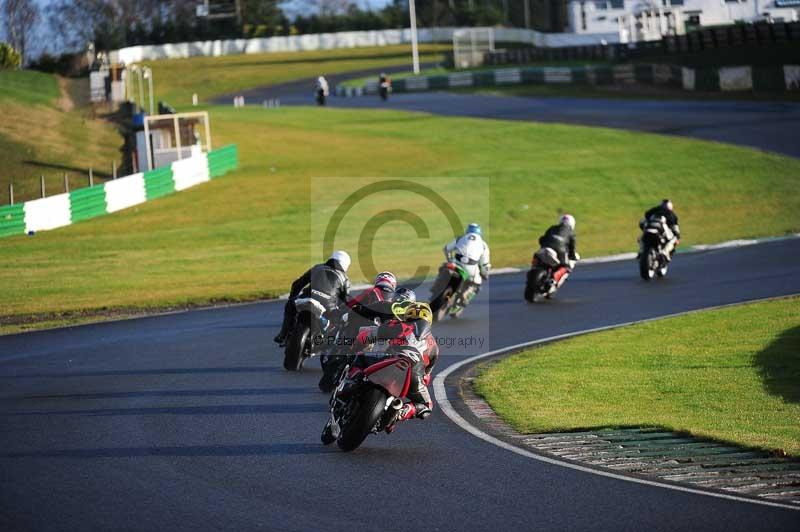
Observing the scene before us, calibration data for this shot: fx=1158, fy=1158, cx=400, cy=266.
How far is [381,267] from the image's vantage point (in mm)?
27391

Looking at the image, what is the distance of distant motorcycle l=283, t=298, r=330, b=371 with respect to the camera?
14.4m

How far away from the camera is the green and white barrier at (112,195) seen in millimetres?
31422

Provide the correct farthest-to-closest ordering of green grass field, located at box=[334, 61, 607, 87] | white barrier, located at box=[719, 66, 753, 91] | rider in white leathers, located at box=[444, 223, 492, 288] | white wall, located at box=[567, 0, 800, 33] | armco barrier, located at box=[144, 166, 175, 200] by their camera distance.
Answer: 1. green grass field, located at box=[334, 61, 607, 87]
2. white wall, located at box=[567, 0, 800, 33]
3. white barrier, located at box=[719, 66, 753, 91]
4. armco barrier, located at box=[144, 166, 175, 200]
5. rider in white leathers, located at box=[444, 223, 492, 288]

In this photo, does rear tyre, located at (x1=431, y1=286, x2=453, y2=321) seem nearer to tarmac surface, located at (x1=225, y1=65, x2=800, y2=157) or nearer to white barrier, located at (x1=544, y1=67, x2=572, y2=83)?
tarmac surface, located at (x1=225, y1=65, x2=800, y2=157)

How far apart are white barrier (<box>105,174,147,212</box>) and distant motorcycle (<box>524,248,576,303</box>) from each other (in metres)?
18.1

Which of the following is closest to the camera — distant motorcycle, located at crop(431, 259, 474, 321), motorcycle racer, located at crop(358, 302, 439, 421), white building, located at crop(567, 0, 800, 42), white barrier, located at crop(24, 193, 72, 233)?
motorcycle racer, located at crop(358, 302, 439, 421)

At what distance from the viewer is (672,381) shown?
13.5 metres

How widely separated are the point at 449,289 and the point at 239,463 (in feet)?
30.8

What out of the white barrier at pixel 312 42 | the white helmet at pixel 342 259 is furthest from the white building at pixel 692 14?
the white helmet at pixel 342 259

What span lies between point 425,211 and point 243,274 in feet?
36.2

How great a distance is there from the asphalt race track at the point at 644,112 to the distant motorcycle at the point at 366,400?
112 feet

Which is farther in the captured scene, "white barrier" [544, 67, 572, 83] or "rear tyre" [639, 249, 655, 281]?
"white barrier" [544, 67, 572, 83]

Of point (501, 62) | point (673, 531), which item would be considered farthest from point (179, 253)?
point (501, 62)

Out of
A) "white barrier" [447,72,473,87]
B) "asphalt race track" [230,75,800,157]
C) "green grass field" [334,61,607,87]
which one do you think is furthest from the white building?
"asphalt race track" [230,75,800,157]
